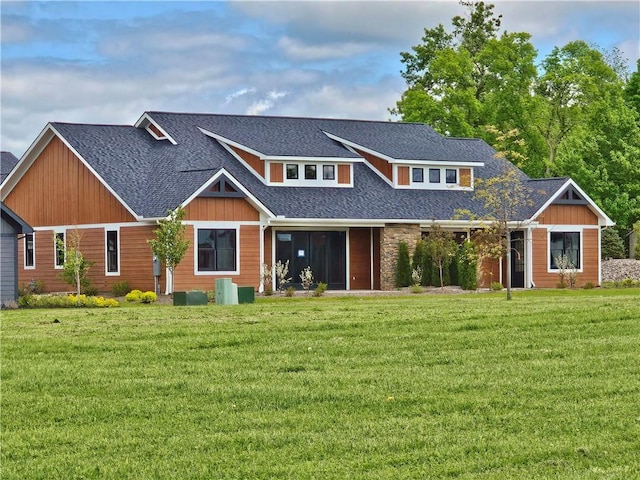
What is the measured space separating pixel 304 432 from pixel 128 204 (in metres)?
27.9

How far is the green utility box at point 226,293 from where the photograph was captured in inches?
1230

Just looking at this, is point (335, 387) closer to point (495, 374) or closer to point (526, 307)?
point (495, 374)

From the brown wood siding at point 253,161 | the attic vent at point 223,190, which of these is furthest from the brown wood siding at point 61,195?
the brown wood siding at point 253,161

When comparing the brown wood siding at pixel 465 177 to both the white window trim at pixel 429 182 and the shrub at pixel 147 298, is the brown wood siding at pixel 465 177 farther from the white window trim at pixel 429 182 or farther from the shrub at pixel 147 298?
the shrub at pixel 147 298

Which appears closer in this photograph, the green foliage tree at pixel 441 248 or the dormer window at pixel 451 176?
the green foliage tree at pixel 441 248

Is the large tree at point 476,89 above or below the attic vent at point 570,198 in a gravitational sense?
above

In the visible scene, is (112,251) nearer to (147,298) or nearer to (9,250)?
(147,298)

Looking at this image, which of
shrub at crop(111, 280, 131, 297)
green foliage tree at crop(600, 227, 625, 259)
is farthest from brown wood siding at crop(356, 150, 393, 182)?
green foliage tree at crop(600, 227, 625, 259)

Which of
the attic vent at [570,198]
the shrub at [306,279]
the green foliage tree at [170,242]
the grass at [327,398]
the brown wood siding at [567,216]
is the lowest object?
the grass at [327,398]

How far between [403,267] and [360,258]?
Result: 2.22 m

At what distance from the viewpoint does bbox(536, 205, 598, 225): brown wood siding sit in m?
44.9

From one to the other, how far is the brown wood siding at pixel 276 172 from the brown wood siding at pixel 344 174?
237 centimetres

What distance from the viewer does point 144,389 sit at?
14.5 m

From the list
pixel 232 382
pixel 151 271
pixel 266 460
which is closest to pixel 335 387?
pixel 232 382
